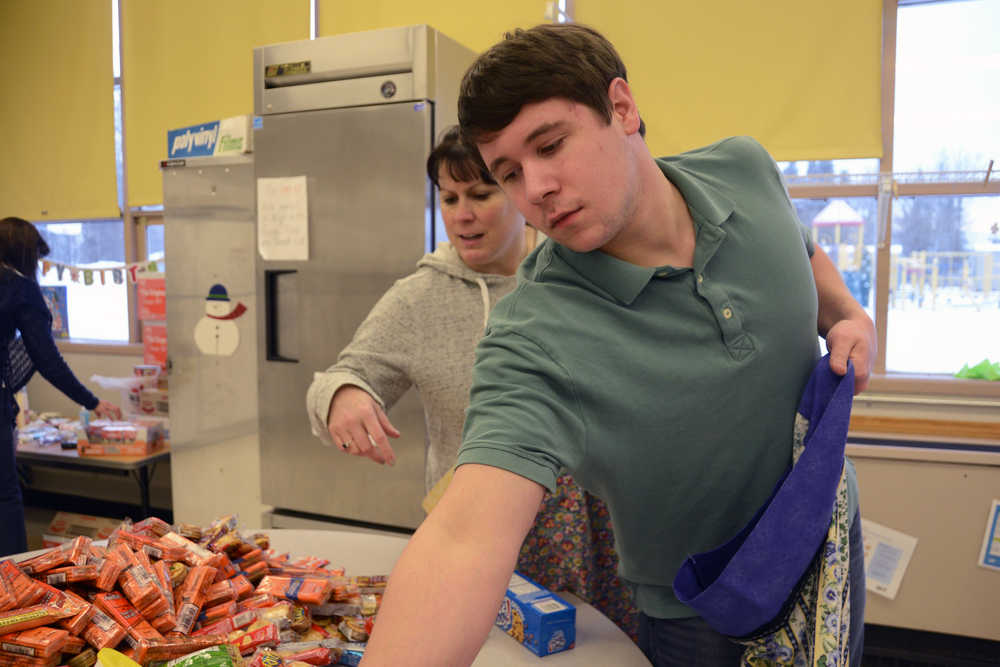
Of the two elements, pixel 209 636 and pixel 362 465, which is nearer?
pixel 209 636

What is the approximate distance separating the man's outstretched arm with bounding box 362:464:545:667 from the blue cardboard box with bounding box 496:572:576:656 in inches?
17.5

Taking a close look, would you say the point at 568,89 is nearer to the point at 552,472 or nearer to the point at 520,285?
the point at 520,285

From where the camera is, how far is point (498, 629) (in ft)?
3.86

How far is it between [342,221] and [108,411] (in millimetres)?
1967

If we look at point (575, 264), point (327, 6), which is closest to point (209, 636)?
point (575, 264)

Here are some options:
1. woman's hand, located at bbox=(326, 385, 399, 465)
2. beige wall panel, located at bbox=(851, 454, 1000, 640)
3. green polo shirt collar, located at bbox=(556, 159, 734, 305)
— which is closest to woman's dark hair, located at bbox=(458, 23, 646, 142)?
green polo shirt collar, located at bbox=(556, 159, 734, 305)

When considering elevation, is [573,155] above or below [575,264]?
above

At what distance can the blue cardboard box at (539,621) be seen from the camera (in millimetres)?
1089

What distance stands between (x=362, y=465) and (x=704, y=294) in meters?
1.96

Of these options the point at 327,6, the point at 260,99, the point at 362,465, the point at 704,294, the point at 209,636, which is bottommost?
the point at 362,465

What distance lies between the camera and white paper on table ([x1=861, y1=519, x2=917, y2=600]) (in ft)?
8.51

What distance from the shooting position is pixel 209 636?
1.05m

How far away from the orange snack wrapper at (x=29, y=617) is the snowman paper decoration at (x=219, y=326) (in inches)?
80.3

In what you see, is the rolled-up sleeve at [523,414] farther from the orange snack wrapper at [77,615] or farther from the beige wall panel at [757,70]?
the beige wall panel at [757,70]
